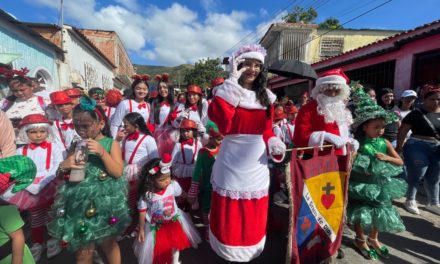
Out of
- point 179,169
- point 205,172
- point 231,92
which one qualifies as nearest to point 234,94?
point 231,92

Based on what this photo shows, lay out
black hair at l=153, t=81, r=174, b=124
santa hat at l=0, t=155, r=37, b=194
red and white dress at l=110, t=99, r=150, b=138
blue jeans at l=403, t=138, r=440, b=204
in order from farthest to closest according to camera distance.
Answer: black hair at l=153, t=81, r=174, b=124
blue jeans at l=403, t=138, r=440, b=204
red and white dress at l=110, t=99, r=150, b=138
santa hat at l=0, t=155, r=37, b=194

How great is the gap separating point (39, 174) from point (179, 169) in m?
1.55

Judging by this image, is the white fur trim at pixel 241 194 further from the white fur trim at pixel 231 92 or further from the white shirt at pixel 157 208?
the white fur trim at pixel 231 92

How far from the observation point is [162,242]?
2.41 meters

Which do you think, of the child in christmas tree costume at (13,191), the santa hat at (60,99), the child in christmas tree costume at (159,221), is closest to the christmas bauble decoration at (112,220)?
the child in christmas tree costume at (159,221)

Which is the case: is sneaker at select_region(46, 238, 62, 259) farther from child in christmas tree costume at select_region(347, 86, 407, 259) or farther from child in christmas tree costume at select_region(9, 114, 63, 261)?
child in christmas tree costume at select_region(347, 86, 407, 259)

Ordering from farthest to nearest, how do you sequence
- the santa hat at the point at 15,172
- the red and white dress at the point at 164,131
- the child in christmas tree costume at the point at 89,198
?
1. the red and white dress at the point at 164,131
2. the child in christmas tree costume at the point at 89,198
3. the santa hat at the point at 15,172

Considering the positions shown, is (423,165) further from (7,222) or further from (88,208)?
(7,222)

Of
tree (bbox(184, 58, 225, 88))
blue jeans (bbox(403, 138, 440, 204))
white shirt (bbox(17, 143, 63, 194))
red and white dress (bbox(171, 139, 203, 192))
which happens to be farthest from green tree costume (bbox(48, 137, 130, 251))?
tree (bbox(184, 58, 225, 88))

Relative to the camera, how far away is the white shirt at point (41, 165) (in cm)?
262

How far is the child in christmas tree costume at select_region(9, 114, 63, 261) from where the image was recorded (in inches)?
102

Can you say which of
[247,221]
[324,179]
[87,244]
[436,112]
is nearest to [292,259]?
[247,221]

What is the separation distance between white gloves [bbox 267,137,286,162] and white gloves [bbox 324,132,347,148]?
58 centimetres

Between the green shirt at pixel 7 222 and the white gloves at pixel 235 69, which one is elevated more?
Answer: the white gloves at pixel 235 69
